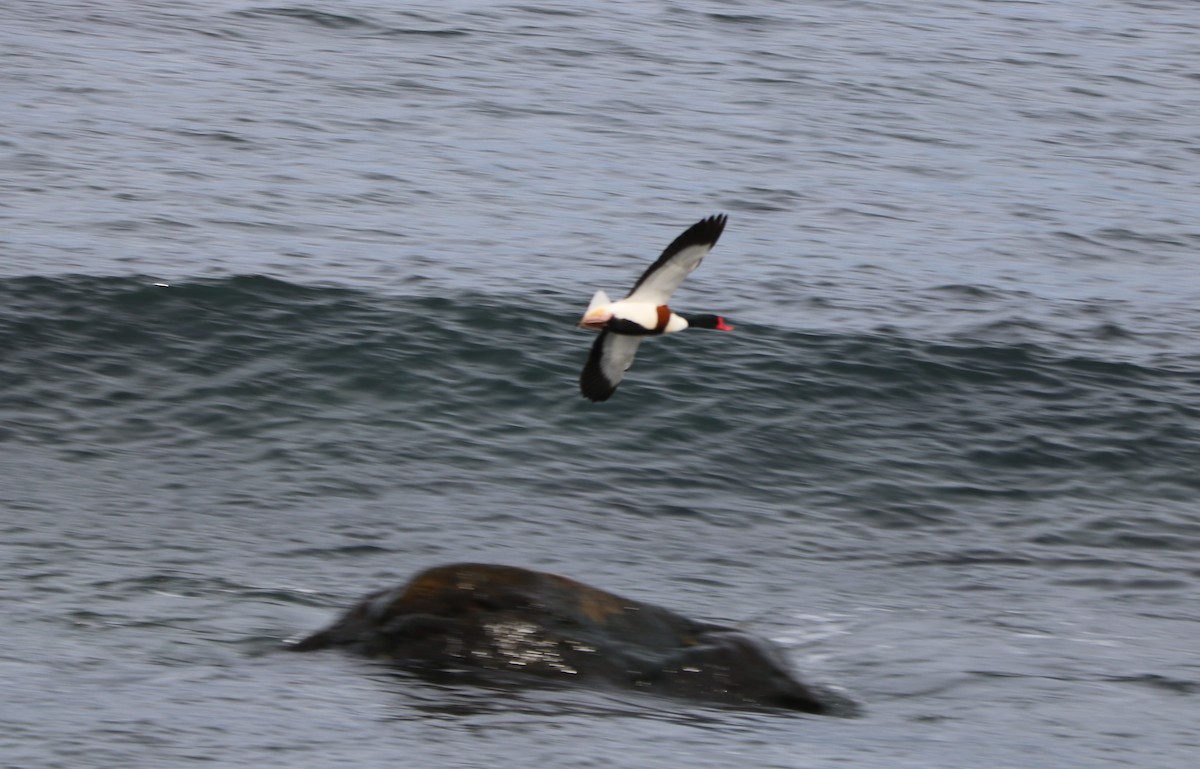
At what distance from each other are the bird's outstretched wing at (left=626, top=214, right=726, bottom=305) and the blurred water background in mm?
2616

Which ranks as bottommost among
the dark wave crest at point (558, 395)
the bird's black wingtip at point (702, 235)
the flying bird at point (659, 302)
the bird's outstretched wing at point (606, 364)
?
the dark wave crest at point (558, 395)

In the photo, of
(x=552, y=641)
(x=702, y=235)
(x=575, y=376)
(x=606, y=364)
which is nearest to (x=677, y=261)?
(x=702, y=235)

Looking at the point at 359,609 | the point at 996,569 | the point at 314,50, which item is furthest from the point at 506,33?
the point at 359,609

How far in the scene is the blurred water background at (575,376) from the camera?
10320 mm

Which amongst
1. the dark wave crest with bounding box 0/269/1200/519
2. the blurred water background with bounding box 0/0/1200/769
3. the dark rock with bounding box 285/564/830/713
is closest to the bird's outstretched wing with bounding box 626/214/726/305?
the dark rock with bounding box 285/564/830/713

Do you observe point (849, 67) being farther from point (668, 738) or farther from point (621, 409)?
point (668, 738)

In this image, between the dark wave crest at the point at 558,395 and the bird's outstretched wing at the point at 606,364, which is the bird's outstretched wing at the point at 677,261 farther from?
the dark wave crest at the point at 558,395

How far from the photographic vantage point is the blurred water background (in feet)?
33.9

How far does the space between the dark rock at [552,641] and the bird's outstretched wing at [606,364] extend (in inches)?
59.6

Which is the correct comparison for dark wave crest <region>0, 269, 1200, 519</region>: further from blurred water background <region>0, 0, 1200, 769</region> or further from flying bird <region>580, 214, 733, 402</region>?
flying bird <region>580, 214, 733, 402</region>

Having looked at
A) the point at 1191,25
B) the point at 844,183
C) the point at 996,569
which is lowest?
the point at 996,569

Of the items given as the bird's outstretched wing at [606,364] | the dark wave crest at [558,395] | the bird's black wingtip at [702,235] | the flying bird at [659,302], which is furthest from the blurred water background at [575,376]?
the bird's black wingtip at [702,235]

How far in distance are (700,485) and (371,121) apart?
12663 millimetres

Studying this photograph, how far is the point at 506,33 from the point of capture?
31.8m
